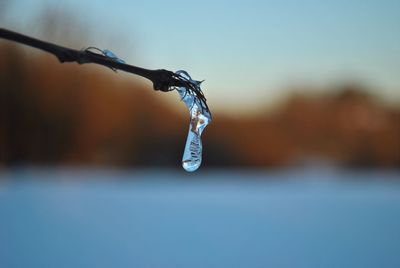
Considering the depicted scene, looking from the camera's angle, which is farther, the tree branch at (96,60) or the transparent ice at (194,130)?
the transparent ice at (194,130)

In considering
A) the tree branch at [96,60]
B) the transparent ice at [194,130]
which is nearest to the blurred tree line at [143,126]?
the transparent ice at [194,130]

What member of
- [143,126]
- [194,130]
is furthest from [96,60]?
[143,126]

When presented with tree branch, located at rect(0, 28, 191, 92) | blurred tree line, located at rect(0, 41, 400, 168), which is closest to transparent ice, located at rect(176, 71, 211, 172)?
tree branch, located at rect(0, 28, 191, 92)

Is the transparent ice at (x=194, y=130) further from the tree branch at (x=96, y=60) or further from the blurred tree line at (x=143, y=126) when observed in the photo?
the blurred tree line at (x=143, y=126)

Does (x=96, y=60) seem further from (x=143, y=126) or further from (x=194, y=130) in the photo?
(x=143, y=126)

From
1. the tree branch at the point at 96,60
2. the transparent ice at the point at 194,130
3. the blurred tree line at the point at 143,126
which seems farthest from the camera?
the blurred tree line at the point at 143,126

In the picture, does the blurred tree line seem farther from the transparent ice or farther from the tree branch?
the tree branch

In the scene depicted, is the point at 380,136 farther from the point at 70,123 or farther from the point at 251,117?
the point at 70,123

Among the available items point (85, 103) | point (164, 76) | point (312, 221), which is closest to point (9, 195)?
point (312, 221)
